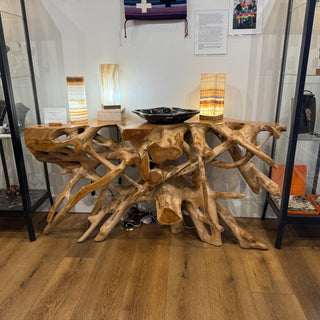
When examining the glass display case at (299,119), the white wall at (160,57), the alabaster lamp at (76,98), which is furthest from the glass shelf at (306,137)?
the alabaster lamp at (76,98)

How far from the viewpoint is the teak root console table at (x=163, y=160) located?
67.3 inches

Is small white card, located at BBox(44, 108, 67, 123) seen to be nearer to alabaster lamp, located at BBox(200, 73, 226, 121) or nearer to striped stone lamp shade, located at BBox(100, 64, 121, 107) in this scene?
striped stone lamp shade, located at BBox(100, 64, 121, 107)

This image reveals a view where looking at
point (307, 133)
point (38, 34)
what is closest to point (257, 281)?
point (307, 133)

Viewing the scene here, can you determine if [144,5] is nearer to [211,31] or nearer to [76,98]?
[211,31]

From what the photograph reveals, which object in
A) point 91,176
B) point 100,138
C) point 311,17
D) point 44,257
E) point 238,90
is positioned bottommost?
point 44,257

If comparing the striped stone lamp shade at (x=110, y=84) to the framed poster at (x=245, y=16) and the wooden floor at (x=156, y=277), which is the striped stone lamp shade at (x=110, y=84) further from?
the wooden floor at (x=156, y=277)

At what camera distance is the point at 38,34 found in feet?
6.90

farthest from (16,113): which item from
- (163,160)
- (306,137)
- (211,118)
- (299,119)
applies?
(306,137)


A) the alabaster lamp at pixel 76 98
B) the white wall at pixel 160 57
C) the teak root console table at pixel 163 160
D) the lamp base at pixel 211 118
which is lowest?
the teak root console table at pixel 163 160

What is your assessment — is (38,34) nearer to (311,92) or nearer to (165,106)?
(165,106)

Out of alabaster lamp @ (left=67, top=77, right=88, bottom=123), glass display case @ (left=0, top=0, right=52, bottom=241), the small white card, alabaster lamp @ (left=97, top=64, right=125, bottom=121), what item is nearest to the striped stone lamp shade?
alabaster lamp @ (left=97, top=64, right=125, bottom=121)

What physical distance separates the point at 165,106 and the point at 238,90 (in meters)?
0.55

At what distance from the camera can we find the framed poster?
75.7 inches

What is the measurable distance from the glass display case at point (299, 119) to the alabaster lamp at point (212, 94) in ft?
1.45
